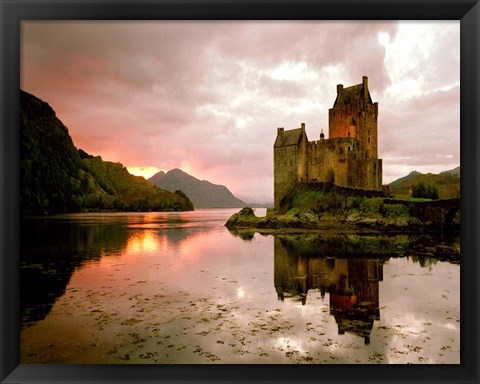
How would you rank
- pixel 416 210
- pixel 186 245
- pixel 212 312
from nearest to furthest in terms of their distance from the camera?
pixel 212 312 < pixel 186 245 < pixel 416 210

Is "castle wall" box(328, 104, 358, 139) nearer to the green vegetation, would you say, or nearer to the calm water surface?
the green vegetation

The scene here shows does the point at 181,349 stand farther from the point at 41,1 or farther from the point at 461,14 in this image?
the point at 461,14

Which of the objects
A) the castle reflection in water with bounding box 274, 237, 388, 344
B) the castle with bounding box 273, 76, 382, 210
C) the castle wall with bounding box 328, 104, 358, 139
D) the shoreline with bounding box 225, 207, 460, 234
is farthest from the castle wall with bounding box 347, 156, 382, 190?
the castle reflection in water with bounding box 274, 237, 388, 344

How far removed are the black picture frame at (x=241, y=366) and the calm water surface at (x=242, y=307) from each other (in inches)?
53.5

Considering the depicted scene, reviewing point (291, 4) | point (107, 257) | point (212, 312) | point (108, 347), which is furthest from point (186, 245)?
point (291, 4)

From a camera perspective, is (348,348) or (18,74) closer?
(18,74)

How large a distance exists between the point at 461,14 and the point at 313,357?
5.11 meters

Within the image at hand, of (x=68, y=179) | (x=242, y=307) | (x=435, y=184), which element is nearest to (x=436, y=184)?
(x=435, y=184)

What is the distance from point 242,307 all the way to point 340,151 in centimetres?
1773

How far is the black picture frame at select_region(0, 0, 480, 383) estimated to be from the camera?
3.82 m

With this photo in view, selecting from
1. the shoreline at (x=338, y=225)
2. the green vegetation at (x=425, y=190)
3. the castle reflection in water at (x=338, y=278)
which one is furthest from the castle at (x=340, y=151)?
the castle reflection in water at (x=338, y=278)

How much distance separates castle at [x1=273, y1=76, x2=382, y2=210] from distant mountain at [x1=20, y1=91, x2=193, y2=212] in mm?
8045

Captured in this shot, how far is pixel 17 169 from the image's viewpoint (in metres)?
4.02

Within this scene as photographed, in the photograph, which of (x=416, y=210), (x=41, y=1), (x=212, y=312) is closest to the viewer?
(x=41, y=1)
